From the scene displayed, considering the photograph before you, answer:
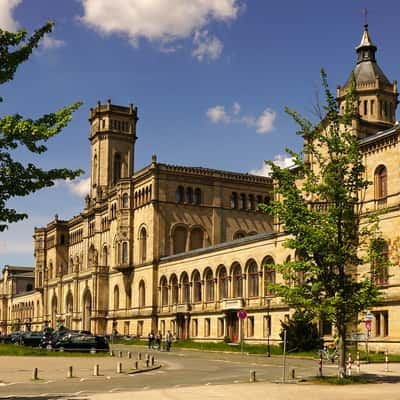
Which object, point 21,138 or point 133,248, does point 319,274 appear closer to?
point 21,138

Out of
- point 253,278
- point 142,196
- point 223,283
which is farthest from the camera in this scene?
point 142,196

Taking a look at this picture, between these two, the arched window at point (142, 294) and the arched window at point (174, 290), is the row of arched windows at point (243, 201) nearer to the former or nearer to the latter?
the arched window at point (174, 290)

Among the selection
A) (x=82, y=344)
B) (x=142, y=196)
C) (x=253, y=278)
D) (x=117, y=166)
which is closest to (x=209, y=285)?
(x=253, y=278)

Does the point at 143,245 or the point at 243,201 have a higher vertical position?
the point at 243,201

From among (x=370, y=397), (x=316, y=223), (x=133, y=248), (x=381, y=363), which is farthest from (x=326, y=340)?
(x=133, y=248)

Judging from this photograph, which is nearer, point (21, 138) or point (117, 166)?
point (21, 138)

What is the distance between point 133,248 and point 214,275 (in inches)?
860

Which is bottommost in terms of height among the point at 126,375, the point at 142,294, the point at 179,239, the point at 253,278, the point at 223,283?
the point at 126,375

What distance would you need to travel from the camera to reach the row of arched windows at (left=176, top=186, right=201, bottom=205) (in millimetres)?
88500

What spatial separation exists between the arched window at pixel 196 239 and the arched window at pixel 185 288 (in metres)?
9.25

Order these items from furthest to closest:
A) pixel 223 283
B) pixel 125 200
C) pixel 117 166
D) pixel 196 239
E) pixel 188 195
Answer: pixel 117 166, pixel 125 200, pixel 196 239, pixel 188 195, pixel 223 283

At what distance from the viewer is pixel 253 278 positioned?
67688mm

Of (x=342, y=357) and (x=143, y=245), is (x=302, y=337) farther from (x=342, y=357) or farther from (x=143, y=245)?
(x=143, y=245)

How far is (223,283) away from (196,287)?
19.4 feet
